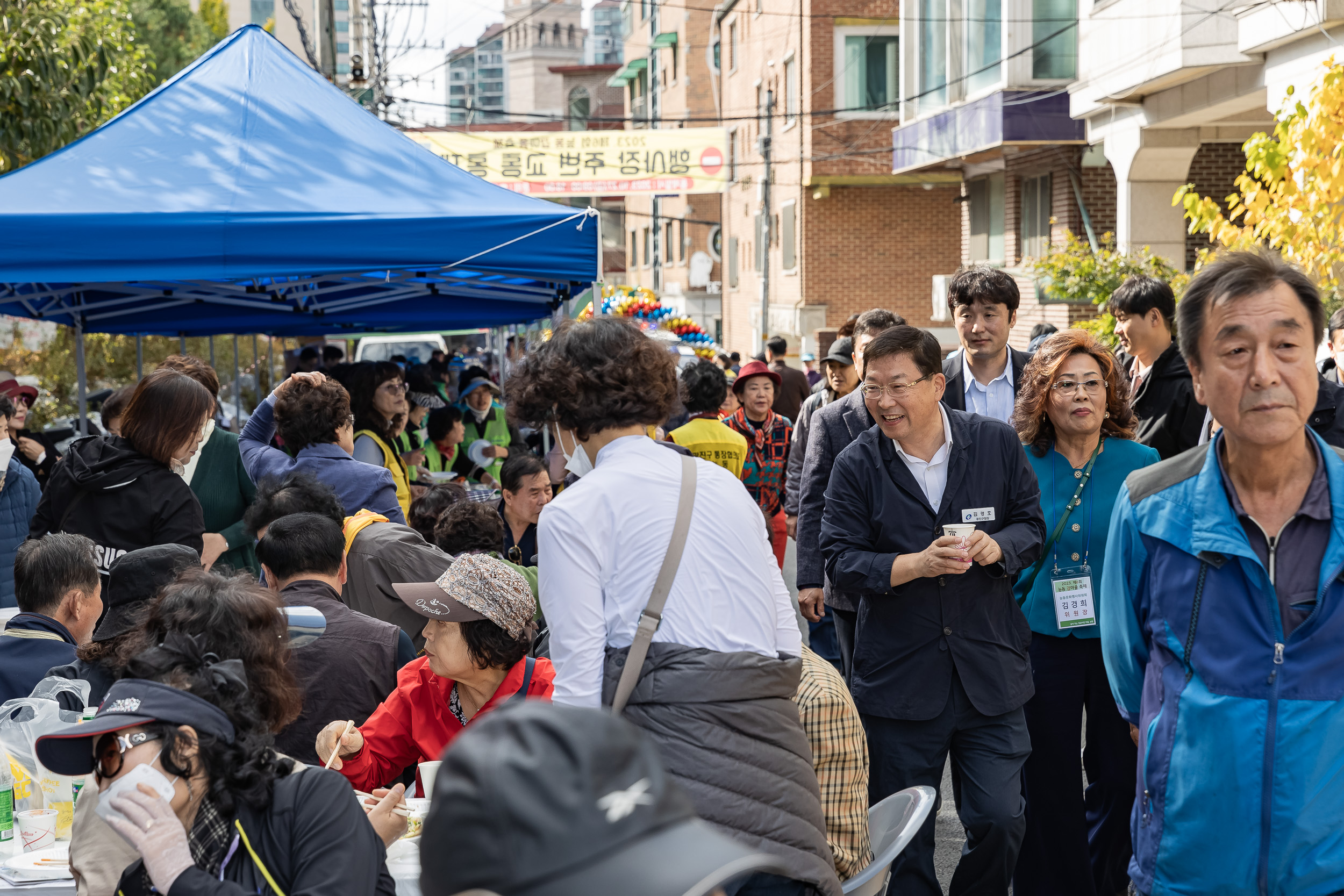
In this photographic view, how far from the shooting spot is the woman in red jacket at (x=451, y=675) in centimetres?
331

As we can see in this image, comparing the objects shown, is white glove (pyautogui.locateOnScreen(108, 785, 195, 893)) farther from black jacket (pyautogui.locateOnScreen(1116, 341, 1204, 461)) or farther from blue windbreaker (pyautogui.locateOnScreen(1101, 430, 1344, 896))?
black jacket (pyautogui.locateOnScreen(1116, 341, 1204, 461))

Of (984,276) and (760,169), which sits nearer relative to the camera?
(984,276)

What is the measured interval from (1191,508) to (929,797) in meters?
1.12

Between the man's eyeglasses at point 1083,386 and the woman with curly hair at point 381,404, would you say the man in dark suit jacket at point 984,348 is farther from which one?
the woman with curly hair at point 381,404

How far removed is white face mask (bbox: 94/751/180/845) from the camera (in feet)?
7.46

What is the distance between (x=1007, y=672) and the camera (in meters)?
3.94

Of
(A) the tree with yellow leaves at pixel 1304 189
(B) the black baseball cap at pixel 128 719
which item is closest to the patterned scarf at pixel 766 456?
(A) the tree with yellow leaves at pixel 1304 189

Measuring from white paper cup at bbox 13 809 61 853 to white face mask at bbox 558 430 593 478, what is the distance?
1.69 metres

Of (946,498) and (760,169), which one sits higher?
(760,169)

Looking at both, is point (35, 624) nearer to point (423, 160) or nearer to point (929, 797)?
point (929, 797)

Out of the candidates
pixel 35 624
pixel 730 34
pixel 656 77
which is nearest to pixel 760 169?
pixel 730 34

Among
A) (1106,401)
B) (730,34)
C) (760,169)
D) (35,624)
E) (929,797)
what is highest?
(730,34)

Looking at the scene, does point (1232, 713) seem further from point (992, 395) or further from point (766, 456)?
point (766, 456)

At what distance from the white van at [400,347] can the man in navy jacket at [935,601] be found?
64.4ft
